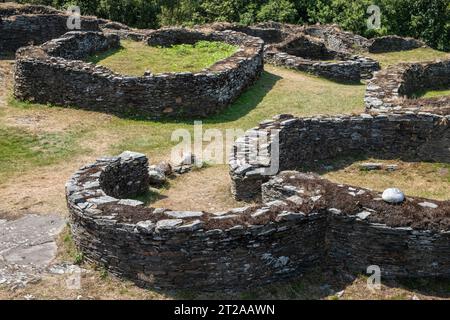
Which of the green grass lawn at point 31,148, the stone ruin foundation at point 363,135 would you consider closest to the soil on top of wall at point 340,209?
the stone ruin foundation at point 363,135

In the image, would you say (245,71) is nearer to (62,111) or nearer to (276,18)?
(62,111)

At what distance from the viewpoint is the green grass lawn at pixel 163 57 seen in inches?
1010

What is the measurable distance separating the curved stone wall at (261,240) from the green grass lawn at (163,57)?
14.6 metres

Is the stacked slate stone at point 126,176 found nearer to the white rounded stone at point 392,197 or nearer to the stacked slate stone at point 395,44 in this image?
the white rounded stone at point 392,197

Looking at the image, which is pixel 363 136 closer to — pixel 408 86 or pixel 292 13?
pixel 408 86

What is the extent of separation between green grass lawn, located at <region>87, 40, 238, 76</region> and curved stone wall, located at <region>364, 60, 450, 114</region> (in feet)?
24.0

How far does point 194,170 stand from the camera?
16.6 metres

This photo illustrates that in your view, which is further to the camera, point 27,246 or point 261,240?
point 27,246

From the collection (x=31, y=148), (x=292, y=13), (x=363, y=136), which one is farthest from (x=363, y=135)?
(x=292, y=13)

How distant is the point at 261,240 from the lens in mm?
10703

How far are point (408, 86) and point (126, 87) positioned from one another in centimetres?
1135

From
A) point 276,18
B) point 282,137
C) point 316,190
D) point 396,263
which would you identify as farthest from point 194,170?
point 276,18

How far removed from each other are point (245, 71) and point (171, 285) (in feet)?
48.2

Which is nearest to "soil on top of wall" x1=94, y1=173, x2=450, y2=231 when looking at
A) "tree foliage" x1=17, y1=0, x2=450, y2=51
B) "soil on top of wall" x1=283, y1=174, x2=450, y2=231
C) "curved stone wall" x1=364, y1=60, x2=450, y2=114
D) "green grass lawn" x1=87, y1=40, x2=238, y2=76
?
"soil on top of wall" x1=283, y1=174, x2=450, y2=231
